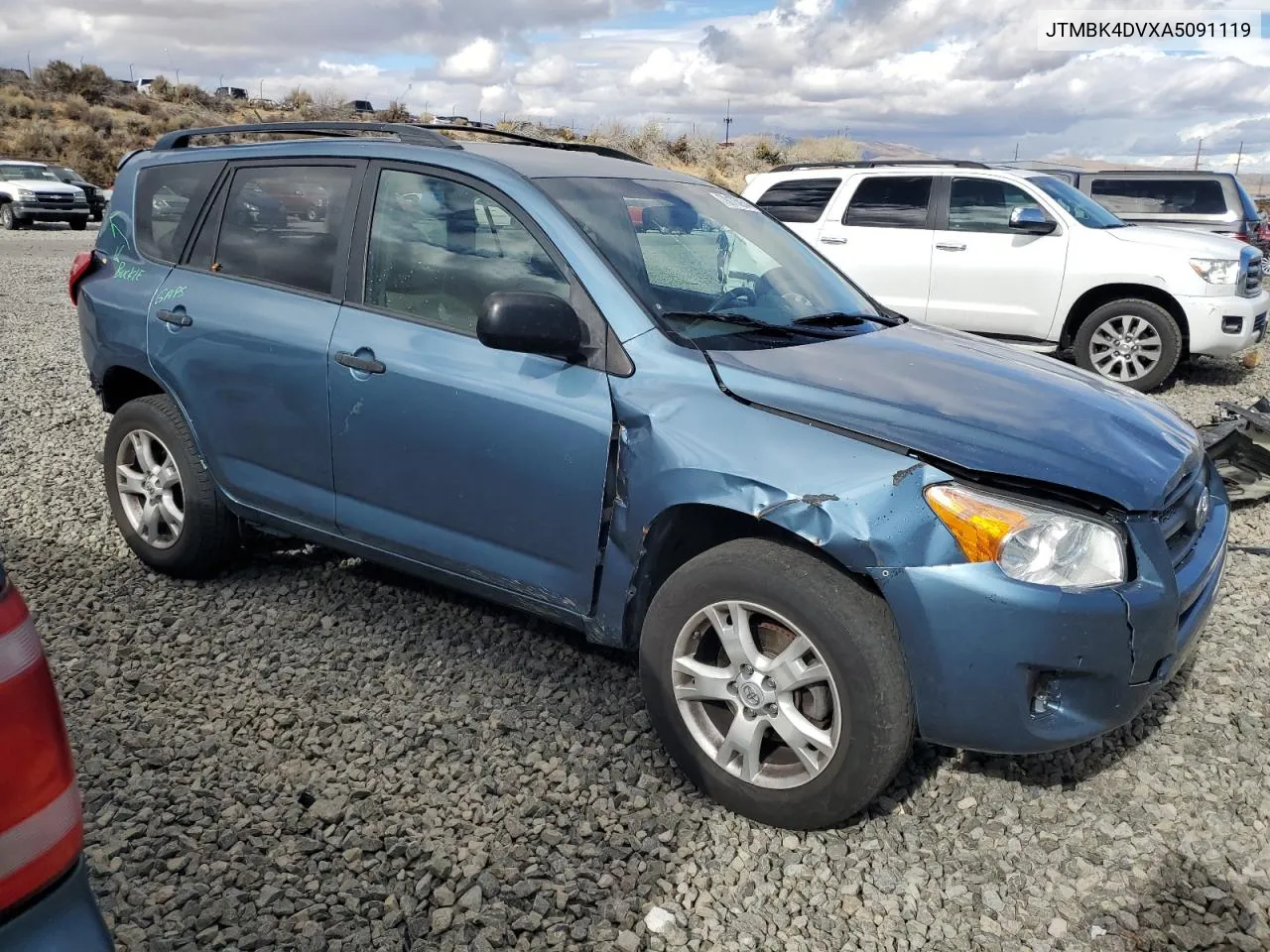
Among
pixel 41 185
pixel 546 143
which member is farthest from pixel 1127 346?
pixel 41 185

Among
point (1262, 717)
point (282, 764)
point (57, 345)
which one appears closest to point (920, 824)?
point (1262, 717)

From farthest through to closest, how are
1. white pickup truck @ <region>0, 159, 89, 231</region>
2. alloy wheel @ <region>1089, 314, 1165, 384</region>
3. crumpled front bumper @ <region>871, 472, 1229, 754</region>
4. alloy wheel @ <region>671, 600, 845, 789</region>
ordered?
white pickup truck @ <region>0, 159, 89, 231</region> → alloy wheel @ <region>1089, 314, 1165, 384</region> → alloy wheel @ <region>671, 600, 845, 789</region> → crumpled front bumper @ <region>871, 472, 1229, 754</region>

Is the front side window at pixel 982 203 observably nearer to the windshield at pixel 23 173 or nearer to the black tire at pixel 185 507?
the black tire at pixel 185 507

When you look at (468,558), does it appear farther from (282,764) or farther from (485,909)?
(485,909)

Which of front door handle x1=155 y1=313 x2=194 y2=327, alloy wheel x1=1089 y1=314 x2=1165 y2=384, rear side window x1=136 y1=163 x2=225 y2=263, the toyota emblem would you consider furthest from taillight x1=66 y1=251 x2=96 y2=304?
alloy wheel x1=1089 y1=314 x2=1165 y2=384

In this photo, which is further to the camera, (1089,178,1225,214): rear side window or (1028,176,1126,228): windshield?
(1089,178,1225,214): rear side window

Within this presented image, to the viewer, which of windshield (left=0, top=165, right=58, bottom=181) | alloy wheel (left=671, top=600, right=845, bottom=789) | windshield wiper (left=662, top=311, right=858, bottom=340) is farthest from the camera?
windshield (left=0, top=165, right=58, bottom=181)

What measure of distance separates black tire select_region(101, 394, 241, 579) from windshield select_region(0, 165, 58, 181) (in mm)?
25418

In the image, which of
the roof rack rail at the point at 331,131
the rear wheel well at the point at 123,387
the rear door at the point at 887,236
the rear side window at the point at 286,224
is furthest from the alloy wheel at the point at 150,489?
the rear door at the point at 887,236

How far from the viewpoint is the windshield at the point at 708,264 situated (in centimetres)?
320

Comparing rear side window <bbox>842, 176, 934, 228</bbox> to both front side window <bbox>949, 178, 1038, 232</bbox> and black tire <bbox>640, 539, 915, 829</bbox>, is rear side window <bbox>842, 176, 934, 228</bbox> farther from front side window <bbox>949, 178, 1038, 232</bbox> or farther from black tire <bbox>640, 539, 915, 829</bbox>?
black tire <bbox>640, 539, 915, 829</bbox>

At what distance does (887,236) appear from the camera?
9.37 metres

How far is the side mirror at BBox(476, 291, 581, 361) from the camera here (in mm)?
2869

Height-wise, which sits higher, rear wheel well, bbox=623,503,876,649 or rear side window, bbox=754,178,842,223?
rear side window, bbox=754,178,842,223
